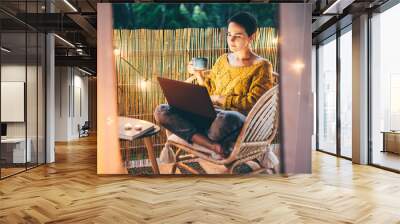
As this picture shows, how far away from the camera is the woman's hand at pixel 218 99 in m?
6.43

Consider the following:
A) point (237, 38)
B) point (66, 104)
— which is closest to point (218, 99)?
point (237, 38)

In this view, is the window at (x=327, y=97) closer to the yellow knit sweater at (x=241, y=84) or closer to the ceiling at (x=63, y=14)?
the ceiling at (x=63, y=14)

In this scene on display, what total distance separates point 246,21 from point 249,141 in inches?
84.6

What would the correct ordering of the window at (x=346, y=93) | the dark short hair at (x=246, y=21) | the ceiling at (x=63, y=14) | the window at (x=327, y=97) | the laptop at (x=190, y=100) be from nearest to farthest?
1. the laptop at (x=190, y=100)
2. the dark short hair at (x=246, y=21)
3. the ceiling at (x=63, y=14)
4. the window at (x=346, y=93)
5. the window at (x=327, y=97)

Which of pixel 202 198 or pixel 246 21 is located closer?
pixel 202 198

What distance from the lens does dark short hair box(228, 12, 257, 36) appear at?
21.5 feet

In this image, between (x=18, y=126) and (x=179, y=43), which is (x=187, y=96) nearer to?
(x=179, y=43)

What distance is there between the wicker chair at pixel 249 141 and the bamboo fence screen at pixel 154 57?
421 mm

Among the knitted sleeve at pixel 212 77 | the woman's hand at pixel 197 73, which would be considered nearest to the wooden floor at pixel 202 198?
the knitted sleeve at pixel 212 77

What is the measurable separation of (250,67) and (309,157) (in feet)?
6.33

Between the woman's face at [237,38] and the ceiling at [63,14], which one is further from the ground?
the ceiling at [63,14]

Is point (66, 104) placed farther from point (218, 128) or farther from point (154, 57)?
point (218, 128)

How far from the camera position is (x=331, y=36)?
10031 mm

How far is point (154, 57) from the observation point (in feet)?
21.4
